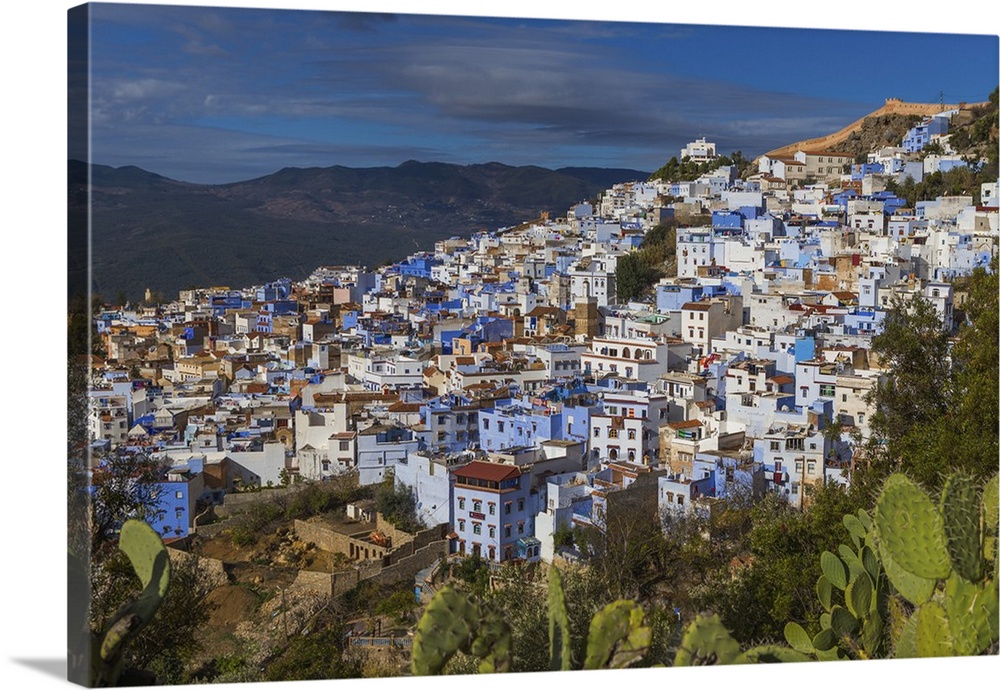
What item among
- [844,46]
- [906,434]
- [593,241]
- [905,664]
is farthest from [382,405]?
[905,664]

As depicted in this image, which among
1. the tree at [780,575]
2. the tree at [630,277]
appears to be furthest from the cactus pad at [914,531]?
the tree at [630,277]

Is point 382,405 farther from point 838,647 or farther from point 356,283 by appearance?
point 838,647

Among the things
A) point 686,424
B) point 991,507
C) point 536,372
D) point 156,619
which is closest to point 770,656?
point 991,507

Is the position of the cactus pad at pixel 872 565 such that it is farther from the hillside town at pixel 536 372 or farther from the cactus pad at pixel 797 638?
the hillside town at pixel 536 372

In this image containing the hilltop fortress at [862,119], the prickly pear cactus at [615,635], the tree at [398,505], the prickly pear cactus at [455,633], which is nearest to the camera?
the prickly pear cactus at [455,633]

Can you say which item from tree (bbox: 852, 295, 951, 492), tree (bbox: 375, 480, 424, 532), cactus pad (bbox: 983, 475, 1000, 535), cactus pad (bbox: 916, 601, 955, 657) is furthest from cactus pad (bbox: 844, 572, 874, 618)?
tree (bbox: 375, 480, 424, 532)

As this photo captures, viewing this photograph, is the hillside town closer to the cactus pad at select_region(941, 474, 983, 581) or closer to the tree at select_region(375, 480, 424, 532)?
the tree at select_region(375, 480, 424, 532)
